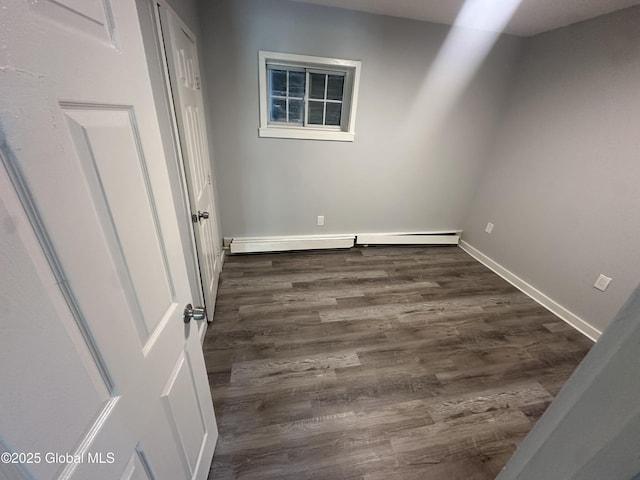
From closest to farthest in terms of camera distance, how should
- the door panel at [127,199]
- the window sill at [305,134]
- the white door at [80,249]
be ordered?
1. the white door at [80,249]
2. the door panel at [127,199]
3. the window sill at [305,134]

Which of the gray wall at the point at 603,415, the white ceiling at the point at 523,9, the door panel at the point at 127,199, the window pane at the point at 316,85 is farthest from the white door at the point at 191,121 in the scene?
the gray wall at the point at 603,415

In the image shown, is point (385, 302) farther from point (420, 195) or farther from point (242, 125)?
point (242, 125)

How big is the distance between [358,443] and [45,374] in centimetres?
140

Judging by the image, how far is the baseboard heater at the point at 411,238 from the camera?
3.18 metres

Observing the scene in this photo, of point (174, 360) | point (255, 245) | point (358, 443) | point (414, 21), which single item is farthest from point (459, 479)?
point (414, 21)

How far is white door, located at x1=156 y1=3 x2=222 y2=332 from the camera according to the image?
4.13 feet

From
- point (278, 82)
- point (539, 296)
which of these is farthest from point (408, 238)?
point (278, 82)

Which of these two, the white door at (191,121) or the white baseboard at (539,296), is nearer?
the white door at (191,121)

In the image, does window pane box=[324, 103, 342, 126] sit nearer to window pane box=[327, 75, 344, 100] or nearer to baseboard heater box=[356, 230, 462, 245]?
window pane box=[327, 75, 344, 100]

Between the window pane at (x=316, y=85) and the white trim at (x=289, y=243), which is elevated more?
the window pane at (x=316, y=85)

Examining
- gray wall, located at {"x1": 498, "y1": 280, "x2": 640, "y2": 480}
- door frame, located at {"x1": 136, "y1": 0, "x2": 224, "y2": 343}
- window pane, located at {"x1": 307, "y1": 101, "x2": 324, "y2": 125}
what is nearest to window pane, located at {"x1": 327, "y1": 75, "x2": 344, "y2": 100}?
window pane, located at {"x1": 307, "y1": 101, "x2": 324, "y2": 125}

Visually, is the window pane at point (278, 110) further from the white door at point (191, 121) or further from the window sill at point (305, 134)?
the white door at point (191, 121)

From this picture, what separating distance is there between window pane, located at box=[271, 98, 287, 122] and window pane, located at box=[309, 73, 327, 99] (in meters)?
0.29

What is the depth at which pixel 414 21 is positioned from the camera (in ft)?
7.52
